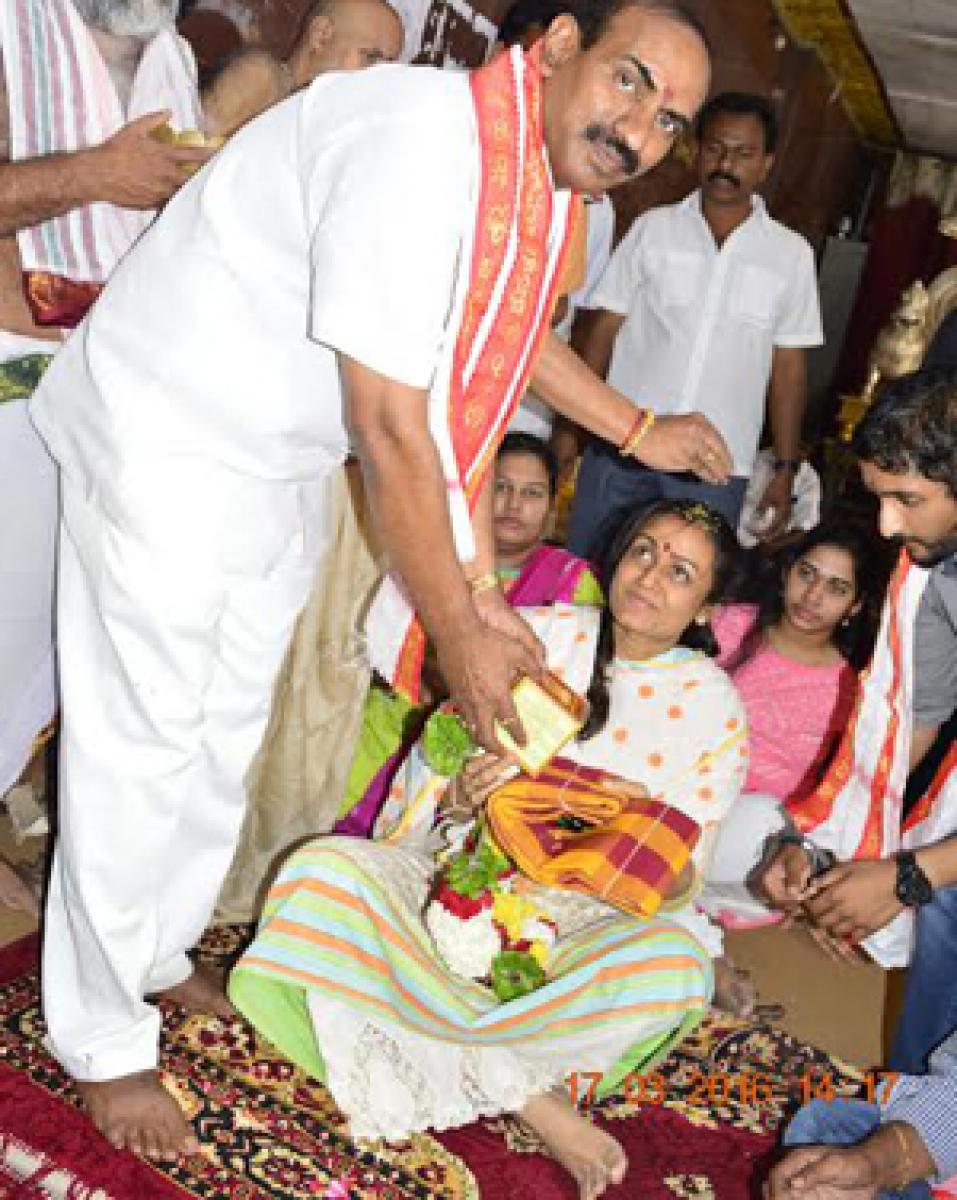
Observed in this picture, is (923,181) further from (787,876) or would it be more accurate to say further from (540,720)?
(540,720)

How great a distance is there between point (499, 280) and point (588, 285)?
2.60 m

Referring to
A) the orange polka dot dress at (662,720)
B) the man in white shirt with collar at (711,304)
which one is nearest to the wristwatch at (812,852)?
the orange polka dot dress at (662,720)

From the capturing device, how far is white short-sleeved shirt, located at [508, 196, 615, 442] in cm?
390

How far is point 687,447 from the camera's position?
7.44ft

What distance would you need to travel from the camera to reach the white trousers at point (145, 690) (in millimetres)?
1800

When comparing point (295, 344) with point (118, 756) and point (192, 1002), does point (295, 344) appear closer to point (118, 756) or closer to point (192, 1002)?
point (118, 756)

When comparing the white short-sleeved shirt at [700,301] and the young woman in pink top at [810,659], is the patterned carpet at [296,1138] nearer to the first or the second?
the young woman in pink top at [810,659]

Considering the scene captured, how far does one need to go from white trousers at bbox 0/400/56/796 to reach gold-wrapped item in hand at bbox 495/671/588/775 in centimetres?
82

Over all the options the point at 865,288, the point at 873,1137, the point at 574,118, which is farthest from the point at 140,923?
the point at 865,288

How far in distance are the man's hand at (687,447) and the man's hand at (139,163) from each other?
0.83 metres

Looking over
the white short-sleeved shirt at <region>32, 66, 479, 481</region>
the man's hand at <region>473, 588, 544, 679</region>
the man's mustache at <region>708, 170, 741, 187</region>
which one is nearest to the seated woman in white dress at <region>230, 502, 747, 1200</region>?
the man's hand at <region>473, 588, 544, 679</region>

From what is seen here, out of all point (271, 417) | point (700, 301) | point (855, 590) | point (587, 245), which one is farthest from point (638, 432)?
point (700, 301)

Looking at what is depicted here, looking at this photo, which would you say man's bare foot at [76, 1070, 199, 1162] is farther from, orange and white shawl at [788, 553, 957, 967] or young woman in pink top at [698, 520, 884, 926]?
young woman in pink top at [698, 520, 884, 926]

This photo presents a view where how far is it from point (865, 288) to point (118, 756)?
34.1 feet
